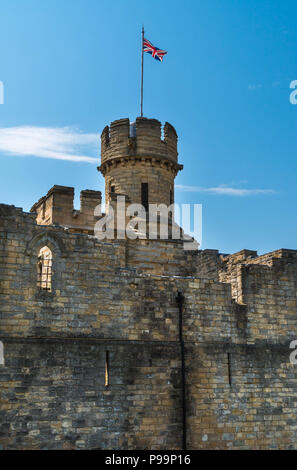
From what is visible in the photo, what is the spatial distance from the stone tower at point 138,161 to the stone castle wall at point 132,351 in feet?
22.1

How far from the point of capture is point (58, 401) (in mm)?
13102

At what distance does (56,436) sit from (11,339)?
7.80 ft

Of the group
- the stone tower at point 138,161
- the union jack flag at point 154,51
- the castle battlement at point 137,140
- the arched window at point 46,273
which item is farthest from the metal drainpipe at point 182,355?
the union jack flag at point 154,51

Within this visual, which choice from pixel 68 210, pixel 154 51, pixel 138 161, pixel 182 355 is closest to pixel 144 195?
pixel 138 161

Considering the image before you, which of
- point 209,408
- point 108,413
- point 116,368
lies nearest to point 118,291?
point 116,368

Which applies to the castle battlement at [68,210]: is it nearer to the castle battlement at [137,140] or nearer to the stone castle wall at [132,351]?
the castle battlement at [137,140]

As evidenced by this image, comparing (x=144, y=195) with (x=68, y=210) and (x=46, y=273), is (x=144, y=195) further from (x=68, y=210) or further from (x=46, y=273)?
(x=46, y=273)

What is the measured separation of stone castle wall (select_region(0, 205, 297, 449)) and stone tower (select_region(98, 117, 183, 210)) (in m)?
6.74

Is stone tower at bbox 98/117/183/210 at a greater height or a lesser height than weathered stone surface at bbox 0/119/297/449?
greater

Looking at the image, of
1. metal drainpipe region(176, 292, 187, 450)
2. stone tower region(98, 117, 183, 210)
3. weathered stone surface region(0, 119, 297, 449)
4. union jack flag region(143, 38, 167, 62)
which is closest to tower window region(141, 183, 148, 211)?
A: stone tower region(98, 117, 183, 210)

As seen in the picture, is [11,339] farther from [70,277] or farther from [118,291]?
[118,291]

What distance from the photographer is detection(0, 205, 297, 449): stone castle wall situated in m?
13.0

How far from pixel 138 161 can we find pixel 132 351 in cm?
1023

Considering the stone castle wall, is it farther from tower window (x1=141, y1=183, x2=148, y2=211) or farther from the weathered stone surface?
tower window (x1=141, y1=183, x2=148, y2=211)
